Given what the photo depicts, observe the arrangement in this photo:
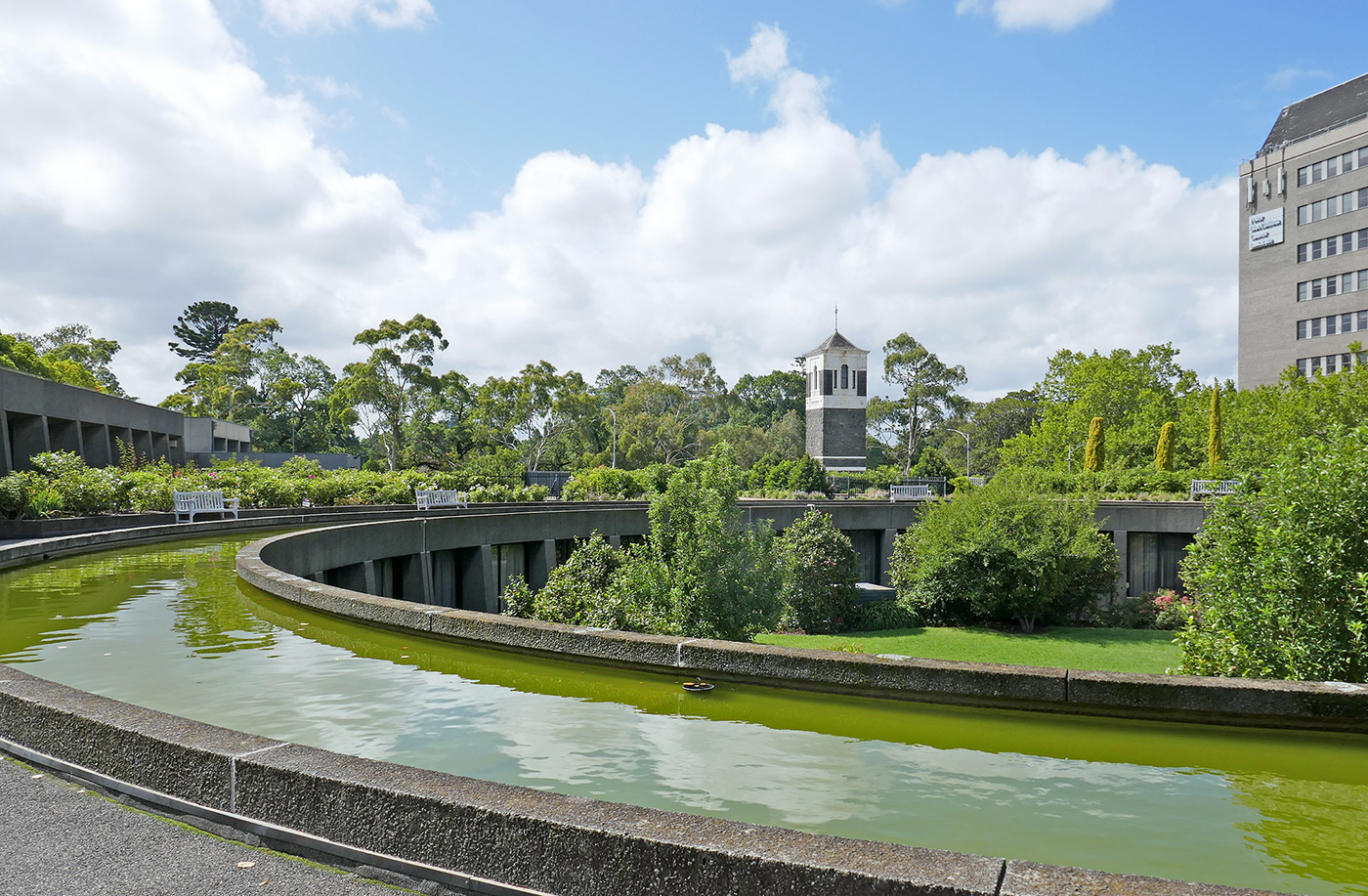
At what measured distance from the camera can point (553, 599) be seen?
512 inches

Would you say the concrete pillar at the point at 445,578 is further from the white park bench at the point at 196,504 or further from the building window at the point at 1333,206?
the building window at the point at 1333,206

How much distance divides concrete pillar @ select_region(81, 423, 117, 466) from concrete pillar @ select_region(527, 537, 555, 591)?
22323 millimetres

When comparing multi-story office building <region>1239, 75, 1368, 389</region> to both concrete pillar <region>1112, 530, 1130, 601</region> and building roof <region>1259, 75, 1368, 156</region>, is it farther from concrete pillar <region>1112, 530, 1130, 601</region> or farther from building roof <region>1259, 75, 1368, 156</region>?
concrete pillar <region>1112, 530, 1130, 601</region>

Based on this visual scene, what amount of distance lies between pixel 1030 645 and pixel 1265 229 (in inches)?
2428

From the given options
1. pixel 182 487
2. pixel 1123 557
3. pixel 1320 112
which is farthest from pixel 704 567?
pixel 1320 112

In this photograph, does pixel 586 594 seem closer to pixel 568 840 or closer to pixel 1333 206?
pixel 568 840

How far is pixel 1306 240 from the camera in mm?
64125

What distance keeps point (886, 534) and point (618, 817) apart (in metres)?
34.1

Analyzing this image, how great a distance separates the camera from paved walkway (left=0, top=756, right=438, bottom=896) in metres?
3.14

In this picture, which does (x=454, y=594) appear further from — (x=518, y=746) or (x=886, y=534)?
(x=886, y=534)

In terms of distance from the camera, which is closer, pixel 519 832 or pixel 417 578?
pixel 519 832

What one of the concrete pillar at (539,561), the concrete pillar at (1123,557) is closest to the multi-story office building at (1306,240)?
the concrete pillar at (1123,557)

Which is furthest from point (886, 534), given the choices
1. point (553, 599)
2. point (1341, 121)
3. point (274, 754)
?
point (1341, 121)

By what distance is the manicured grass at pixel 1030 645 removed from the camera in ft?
64.3
